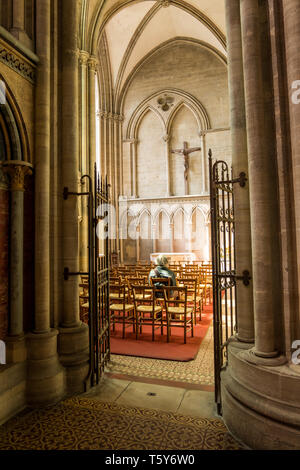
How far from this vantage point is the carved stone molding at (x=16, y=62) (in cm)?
362

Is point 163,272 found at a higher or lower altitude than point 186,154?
lower

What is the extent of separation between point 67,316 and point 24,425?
134 centimetres

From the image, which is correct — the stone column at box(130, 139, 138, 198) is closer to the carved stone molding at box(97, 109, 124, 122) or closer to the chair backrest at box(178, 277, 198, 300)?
the carved stone molding at box(97, 109, 124, 122)

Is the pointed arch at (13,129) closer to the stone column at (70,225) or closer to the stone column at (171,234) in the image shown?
the stone column at (70,225)

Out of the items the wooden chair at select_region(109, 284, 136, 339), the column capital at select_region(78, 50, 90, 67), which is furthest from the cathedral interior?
the column capital at select_region(78, 50, 90, 67)

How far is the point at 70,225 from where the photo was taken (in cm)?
427

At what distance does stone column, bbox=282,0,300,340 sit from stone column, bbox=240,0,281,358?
227 millimetres

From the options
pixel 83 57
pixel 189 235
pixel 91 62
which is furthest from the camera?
pixel 189 235

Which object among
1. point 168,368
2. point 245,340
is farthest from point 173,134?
point 245,340

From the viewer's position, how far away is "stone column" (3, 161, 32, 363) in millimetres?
3789

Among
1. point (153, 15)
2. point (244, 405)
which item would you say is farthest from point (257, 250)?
point (153, 15)

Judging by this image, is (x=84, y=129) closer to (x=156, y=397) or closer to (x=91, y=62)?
(x=91, y=62)

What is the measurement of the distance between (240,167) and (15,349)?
3329 mm

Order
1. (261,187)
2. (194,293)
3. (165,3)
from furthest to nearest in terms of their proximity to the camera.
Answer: (165,3), (194,293), (261,187)
